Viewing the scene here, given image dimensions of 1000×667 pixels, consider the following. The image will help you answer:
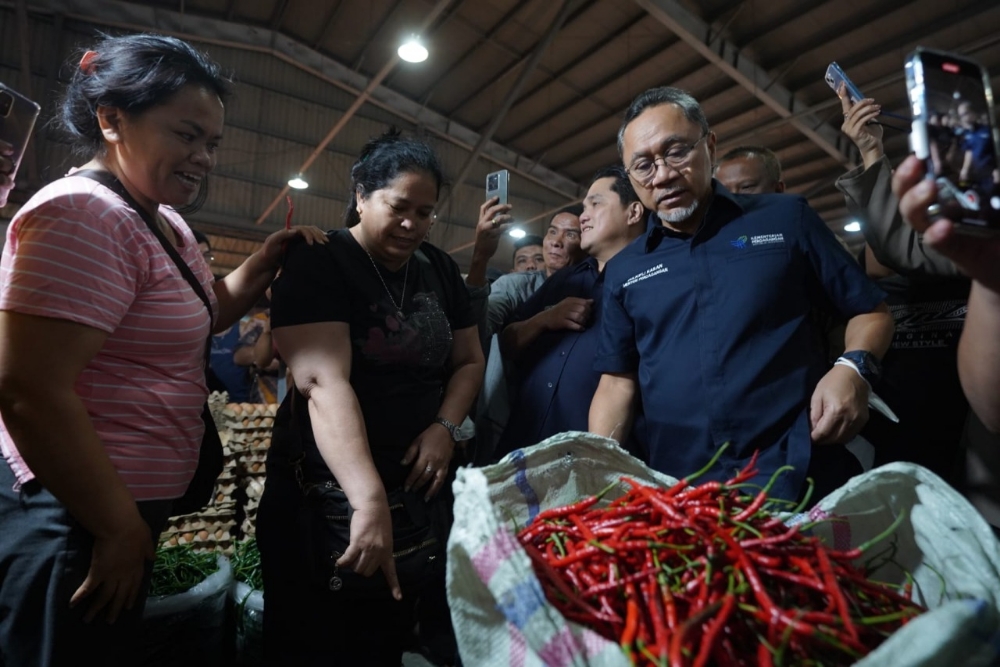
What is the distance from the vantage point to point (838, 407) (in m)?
1.23

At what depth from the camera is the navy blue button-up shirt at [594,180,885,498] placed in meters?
1.35

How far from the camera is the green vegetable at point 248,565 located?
8.98 feet

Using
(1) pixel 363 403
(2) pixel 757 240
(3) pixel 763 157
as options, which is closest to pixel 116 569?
(1) pixel 363 403

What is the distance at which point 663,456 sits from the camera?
1.48 m

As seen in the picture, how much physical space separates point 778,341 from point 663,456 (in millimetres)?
413

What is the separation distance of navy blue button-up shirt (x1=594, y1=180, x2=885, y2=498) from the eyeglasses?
0.13 meters

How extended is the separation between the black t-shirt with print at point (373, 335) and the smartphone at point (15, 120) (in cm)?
61

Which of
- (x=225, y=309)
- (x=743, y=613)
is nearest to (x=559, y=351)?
(x=225, y=309)

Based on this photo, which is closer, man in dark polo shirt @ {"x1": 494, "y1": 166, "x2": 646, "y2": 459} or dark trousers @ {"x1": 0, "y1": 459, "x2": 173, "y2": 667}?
dark trousers @ {"x1": 0, "y1": 459, "x2": 173, "y2": 667}

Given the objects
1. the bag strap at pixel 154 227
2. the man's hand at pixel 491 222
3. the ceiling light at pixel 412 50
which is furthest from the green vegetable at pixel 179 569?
the ceiling light at pixel 412 50

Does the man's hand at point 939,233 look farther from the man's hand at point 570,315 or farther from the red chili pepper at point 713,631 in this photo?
the man's hand at point 570,315

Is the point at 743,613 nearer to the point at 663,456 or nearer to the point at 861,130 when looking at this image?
the point at 663,456

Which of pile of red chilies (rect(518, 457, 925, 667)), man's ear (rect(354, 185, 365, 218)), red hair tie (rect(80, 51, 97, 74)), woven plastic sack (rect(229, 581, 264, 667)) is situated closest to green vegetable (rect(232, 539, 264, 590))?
woven plastic sack (rect(229, 581, 264, 667))

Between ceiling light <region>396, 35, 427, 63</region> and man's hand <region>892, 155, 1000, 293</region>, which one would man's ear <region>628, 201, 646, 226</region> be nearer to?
man's hand <region>892, 155, 1000, 293</region>
